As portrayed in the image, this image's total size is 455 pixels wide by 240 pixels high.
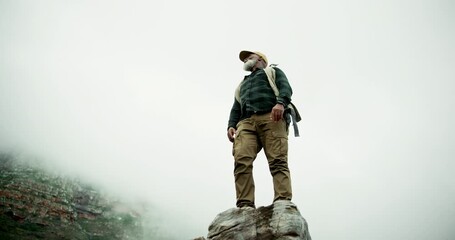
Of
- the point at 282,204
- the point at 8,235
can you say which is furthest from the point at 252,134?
the point at 8,235

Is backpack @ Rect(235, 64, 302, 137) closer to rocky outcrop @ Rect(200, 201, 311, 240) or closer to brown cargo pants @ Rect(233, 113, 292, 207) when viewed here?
brown cargo pants @ Rect(233, 113, 292, 207)

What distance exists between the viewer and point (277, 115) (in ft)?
22.2

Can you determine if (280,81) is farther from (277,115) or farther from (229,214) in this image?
(229,214)

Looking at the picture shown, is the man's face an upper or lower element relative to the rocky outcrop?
upper

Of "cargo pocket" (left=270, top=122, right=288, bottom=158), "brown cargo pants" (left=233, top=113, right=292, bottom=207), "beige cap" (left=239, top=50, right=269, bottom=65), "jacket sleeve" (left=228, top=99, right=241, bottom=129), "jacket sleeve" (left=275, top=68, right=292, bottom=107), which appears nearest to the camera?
"brown cargo pants" (left=233, top=113, right=292, bottom=207)

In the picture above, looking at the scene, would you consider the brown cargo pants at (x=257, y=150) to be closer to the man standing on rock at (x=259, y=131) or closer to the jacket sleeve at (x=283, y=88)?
the man standing on rock at (x=259, y=131)

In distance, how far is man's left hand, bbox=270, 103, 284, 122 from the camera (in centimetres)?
675

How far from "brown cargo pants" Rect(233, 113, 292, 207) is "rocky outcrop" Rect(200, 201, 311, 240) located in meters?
0.34

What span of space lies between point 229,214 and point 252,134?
6.16ft

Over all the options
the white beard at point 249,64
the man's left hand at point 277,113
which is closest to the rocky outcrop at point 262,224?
the man's left hand at point 277,113

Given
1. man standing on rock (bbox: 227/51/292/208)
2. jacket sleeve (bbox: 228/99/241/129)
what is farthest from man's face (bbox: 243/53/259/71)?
jacket sleeve (bbox: 228/99/241/129)

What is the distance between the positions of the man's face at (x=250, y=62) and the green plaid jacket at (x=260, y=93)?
198mm

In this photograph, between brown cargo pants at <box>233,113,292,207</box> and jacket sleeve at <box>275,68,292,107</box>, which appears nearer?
brown cargo pants at <box>233,113,292,207</box>

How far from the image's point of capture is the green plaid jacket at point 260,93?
7.16 meters
